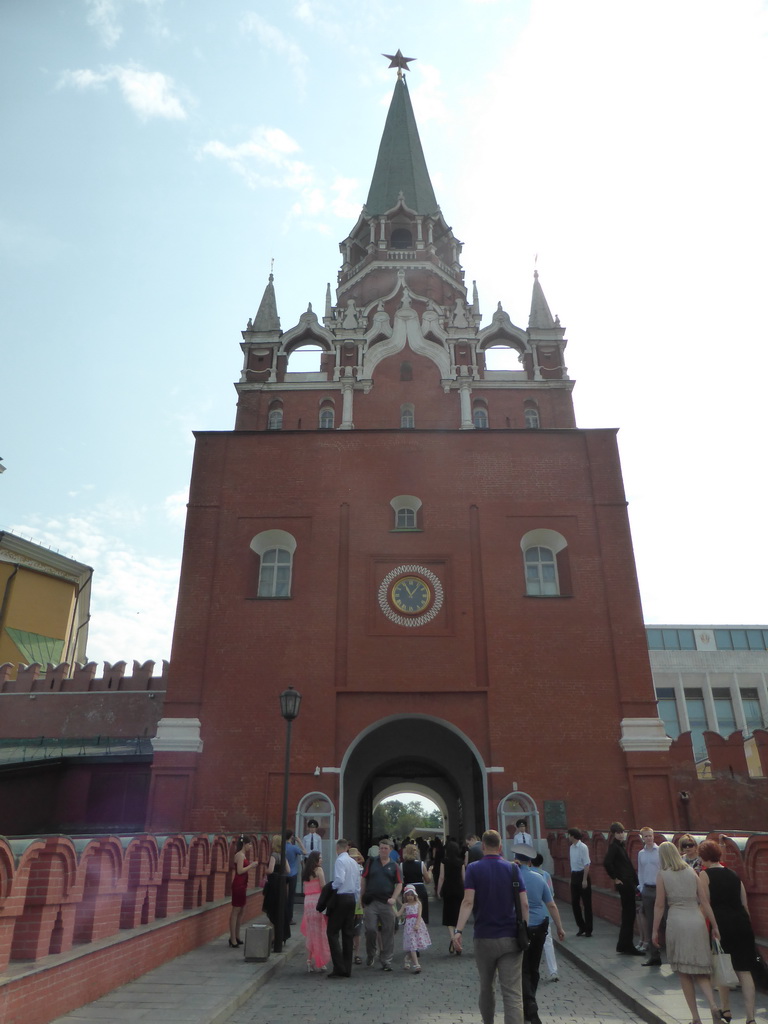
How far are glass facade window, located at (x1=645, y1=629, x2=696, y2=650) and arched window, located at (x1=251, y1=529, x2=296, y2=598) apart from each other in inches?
1440

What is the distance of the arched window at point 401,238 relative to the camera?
2953 cm

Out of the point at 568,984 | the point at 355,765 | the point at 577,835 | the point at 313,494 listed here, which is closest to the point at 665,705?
the point at 355,765

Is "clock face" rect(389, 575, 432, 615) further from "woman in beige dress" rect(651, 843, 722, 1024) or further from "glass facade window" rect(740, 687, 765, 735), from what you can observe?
"glass facade window" rect(740, 687, 765, 735)

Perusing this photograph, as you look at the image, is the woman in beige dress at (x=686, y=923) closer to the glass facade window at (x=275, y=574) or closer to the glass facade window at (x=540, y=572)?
the glass facade window at (x=540, y=572)

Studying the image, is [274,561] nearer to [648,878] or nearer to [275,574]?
[275,574]

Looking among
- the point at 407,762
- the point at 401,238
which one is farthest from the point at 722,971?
the point at 401,238

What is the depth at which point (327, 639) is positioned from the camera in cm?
1867

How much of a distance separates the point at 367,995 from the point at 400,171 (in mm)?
32235

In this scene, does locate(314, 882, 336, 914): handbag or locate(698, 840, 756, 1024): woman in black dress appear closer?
locate(698, 840, 756, 1024): woman in black dress

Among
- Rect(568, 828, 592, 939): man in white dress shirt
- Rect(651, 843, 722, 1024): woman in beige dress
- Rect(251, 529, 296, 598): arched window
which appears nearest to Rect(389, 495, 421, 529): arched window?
Rect(251, 529, 296, 598): arched window

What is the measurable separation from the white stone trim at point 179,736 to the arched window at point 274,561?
12.1 ft

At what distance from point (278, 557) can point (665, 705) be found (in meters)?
36.7

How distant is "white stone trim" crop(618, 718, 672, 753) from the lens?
1736cm

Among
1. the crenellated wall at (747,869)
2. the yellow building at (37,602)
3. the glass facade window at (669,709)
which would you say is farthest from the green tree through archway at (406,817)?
the crenellated wall at (747,869)
